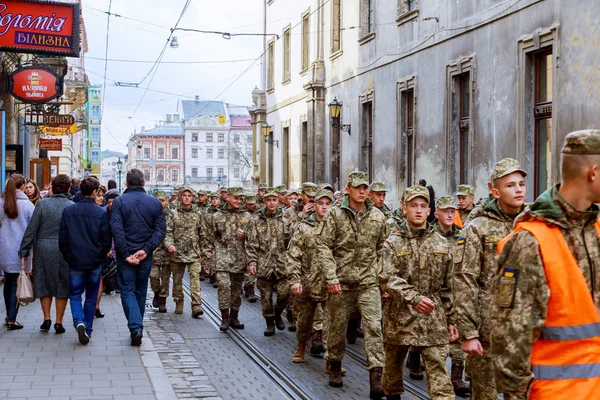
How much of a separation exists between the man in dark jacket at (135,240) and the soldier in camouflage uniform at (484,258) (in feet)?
16.3

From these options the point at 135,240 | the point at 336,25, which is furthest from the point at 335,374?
the point at 336,25

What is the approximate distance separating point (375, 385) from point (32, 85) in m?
12.3

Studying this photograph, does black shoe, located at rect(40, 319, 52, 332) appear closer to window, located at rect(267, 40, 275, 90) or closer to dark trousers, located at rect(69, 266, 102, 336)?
dark trousers, located at rect(69, 266, 102, 336)

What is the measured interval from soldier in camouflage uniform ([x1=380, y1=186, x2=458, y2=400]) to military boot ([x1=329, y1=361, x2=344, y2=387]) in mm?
1309

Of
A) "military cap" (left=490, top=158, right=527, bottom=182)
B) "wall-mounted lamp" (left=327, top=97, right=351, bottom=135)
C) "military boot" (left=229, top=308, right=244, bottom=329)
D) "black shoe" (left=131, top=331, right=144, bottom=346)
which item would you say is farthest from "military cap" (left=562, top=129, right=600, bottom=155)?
"wall-mounted lamp" (left=327, top=97, right=351, bottom=135)

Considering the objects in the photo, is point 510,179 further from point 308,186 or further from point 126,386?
point 308,186

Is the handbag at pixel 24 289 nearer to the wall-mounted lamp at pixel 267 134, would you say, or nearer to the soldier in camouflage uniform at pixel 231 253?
the soldier in camouflage uniform at pixel 231 253

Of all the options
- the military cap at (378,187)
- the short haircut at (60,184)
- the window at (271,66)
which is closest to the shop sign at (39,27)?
the short haircut at (60,184)

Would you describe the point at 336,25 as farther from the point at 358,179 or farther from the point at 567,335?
the point at 567,335

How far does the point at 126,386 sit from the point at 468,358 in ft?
10.4

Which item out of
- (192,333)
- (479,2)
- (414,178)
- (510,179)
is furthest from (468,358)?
(414,178)

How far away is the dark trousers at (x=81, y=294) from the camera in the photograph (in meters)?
10.1

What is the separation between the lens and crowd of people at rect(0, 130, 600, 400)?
3.59m

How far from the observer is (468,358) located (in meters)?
6.09
